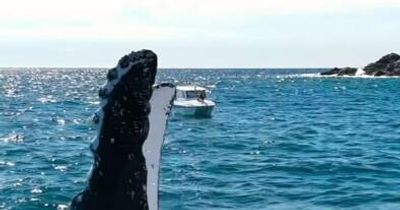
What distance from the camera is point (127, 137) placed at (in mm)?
5402

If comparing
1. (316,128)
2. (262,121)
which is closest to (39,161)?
(316,128)

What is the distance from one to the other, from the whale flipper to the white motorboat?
47.5 metres

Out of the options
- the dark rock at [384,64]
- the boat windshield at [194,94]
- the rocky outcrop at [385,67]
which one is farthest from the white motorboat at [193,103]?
the dark rock at [384,64]

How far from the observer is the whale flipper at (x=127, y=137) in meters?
5.22

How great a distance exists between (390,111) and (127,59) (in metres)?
57.1

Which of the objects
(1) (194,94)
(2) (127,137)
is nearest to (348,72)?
(1) (194,94)

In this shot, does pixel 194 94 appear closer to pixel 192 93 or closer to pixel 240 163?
pixel 192 93

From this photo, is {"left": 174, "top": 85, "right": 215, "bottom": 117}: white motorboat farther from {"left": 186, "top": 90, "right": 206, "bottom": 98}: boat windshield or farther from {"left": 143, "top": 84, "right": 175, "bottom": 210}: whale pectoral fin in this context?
{"left": 143, "top": 84, "right": 175, "bottom": 210}: whale pectoral fin

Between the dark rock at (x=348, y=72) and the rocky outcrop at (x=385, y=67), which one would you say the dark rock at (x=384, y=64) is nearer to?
the rocky outcrop at (x=385, y=67)

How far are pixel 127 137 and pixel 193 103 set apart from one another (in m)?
49.3

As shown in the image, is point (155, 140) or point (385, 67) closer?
point (155, 140)

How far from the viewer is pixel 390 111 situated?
60000mm

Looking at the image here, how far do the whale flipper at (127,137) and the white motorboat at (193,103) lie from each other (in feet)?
156

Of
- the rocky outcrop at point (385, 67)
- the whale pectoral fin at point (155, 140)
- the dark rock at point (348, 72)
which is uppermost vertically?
the whale pectoral fin at point (155, 140)
